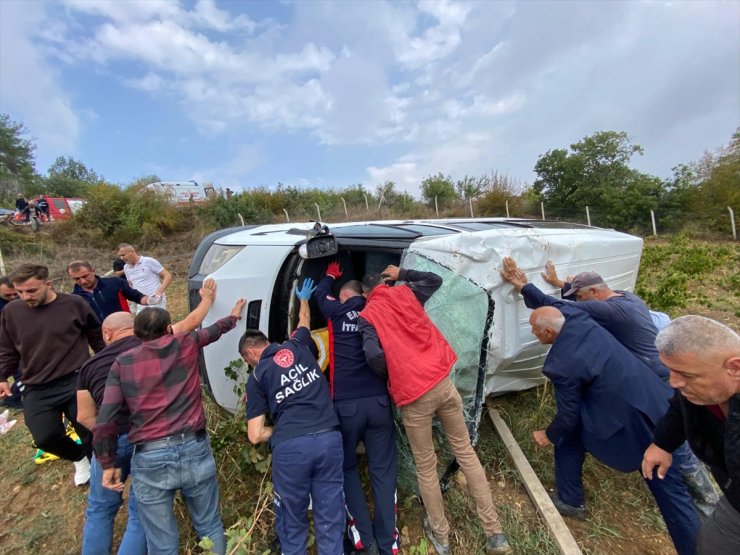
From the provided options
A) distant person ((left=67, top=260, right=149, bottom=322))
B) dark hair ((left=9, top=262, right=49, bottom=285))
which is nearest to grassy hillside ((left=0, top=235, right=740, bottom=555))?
distant person ((left=67, top=260, right=149, bottom=322))

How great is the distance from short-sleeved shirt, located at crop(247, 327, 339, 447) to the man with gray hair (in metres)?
1.61

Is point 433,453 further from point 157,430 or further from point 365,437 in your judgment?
point 157,430

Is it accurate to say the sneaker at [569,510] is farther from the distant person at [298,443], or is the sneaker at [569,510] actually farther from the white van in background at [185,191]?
the white van in background at [185,191]

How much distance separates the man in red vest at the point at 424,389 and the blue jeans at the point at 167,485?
1071 mm

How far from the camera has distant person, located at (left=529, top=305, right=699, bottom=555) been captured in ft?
6.62

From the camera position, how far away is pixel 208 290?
2.85 metres

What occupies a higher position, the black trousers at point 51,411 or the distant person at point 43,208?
the distant person at point 43,208

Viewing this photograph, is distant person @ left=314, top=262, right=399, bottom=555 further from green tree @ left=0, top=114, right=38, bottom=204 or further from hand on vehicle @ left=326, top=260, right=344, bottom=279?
green tree @ left=0, top=114, right=38, bottom=204

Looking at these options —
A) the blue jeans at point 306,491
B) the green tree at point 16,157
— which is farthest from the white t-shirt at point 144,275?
the green tree at point 16,157

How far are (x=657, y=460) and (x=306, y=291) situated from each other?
88.0 inches

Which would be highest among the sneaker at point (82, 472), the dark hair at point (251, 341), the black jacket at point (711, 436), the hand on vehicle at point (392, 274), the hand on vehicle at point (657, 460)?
the hand on vehicle at point (392, 274)

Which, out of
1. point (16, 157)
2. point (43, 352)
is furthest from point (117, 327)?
point (16, 157)


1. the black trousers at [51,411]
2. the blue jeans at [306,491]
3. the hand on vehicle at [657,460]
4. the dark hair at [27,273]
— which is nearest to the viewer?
the hand on vehicle at [657,460]

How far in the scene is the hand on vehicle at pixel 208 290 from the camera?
2.83m
